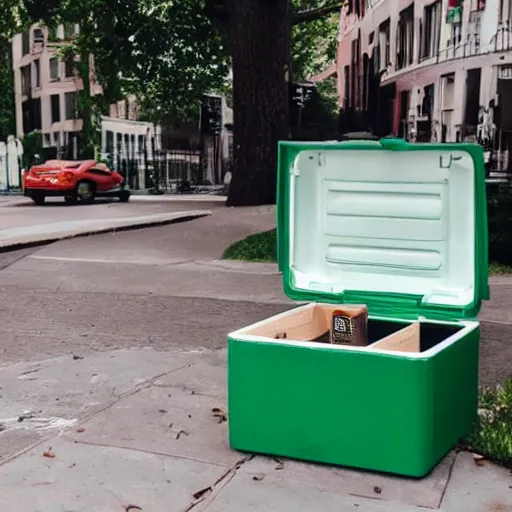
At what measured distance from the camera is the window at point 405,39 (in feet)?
43.2

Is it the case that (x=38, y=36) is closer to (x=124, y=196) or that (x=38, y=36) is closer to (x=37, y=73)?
(x=37, y=73)

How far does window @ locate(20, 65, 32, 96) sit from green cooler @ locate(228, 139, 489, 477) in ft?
68.9

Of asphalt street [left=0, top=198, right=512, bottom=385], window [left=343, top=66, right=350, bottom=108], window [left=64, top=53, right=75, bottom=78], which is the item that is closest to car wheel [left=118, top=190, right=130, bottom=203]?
window [left=64, top=53, right=75, bottom=78]

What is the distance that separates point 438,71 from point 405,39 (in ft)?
3.32

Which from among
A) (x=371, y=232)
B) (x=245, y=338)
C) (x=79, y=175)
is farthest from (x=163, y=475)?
(x=79, y=175)

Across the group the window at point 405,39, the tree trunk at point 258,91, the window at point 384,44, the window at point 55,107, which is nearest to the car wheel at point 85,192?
the window at point 55,107

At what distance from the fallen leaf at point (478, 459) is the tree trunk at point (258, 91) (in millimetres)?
12825

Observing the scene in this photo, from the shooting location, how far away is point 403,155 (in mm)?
3879

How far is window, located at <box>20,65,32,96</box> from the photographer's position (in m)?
23.5

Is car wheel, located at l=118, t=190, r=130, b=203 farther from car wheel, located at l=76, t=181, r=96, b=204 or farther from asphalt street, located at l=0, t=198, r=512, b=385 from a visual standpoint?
asphalt street, located at l=0, t=198, r=512, b=385

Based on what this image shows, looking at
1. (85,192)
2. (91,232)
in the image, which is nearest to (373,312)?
(91,232)

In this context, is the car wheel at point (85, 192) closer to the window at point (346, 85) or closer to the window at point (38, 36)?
the window at point (38, 36)

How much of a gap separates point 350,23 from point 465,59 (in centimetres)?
445

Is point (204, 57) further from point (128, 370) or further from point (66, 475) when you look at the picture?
point (66, 475)
